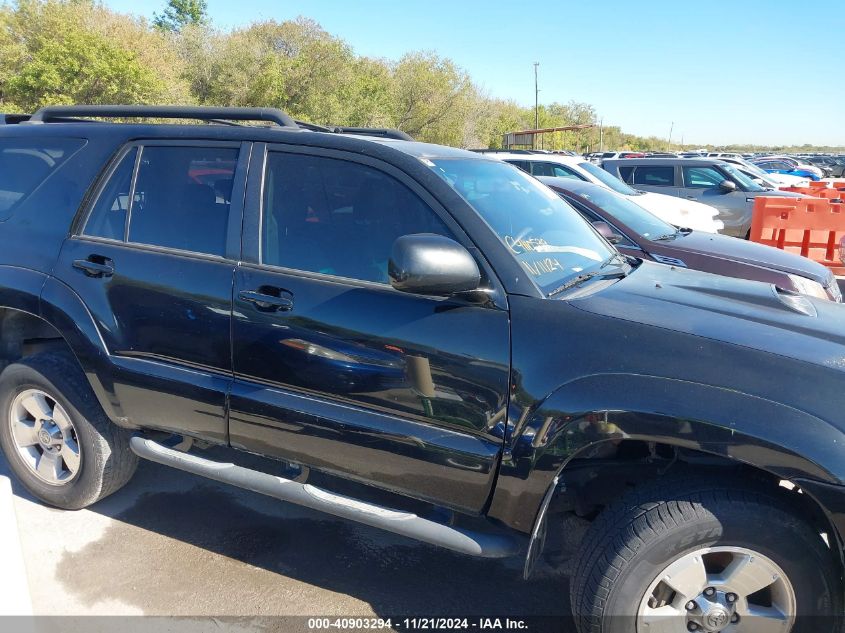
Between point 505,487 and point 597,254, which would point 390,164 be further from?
point 505,487

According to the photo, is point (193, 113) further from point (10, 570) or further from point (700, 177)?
point (700, 177)

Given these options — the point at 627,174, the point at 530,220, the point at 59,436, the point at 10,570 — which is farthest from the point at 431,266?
the point at 627,174

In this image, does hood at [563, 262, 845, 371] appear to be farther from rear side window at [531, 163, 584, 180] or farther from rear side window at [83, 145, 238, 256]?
rear side window at [531, 163, 584, 180]

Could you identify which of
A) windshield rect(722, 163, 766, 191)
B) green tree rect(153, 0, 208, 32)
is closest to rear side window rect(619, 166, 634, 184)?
windshield rect(722, 163, 766, 191)

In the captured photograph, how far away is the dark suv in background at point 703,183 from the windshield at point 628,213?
20.6ft

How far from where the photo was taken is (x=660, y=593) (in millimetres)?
2201

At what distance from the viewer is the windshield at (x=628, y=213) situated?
6.17m

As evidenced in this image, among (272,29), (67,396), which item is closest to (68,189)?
(67,396)

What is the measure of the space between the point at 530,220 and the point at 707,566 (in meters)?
1.59

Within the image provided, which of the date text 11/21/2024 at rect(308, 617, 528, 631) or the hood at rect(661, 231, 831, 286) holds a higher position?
the hood at rect(661, 231, 831, 286)

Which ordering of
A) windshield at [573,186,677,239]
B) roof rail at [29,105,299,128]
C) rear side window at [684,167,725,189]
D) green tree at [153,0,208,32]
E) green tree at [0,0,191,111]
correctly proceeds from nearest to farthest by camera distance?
roof rail at [29,105,299,128], windshield at [573,186,677,239], rear side window at [684,167,725,189], green tree at [0,0,191,111], green tree at [153,0,208,32]

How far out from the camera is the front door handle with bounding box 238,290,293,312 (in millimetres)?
2660

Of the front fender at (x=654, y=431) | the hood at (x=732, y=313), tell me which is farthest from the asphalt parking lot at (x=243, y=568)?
the hood at (x=732, y=313)

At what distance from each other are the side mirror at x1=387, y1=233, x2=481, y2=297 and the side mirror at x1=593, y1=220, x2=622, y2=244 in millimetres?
3732
